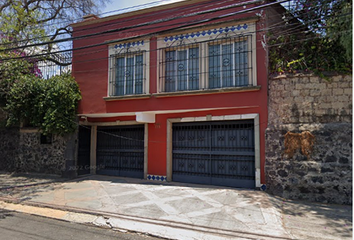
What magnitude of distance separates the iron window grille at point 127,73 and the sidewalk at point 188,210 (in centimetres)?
357

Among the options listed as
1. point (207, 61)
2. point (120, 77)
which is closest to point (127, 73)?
point (120, 77)

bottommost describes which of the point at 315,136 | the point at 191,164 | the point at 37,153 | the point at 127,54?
the point at 191,164

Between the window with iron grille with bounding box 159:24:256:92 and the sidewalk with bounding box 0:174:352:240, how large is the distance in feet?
11.6

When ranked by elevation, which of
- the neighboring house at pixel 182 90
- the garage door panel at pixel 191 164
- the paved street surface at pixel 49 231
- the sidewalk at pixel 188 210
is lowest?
the paved street surface at pixel 49 231

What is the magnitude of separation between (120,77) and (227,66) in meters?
4.17

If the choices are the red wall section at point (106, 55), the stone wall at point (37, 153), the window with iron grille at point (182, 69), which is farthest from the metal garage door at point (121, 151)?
the window with iron grille at point (182, 69)

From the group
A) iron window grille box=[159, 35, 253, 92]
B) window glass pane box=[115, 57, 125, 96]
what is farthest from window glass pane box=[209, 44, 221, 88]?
window glass pane box=[115, 57, 125, 96]

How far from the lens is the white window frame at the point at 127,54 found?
30.0 ft

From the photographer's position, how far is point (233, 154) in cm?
820

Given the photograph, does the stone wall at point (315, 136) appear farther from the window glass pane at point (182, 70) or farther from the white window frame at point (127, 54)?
the white window frame at point (127, 54)

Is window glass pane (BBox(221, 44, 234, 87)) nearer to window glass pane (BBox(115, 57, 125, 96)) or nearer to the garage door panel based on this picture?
the garage door panel

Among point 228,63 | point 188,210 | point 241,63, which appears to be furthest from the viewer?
point 228,63

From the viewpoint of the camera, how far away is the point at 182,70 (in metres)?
8.85

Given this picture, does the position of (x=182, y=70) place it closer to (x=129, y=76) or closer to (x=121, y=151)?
(x=129, y=76)
